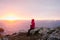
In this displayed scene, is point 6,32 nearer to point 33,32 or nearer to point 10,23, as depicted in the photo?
point 10,23

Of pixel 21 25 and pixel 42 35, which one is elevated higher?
pixel 21 25

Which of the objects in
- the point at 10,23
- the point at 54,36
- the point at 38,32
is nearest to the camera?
the point at 54,36

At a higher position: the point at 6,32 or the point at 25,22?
the point at 25,22

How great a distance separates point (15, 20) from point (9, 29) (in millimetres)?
647

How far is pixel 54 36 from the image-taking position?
5.39 metres

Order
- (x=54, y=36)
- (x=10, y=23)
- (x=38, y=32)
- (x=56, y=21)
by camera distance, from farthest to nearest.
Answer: (x=10, y=23) → (x=56, y=21) → (x=38, y=32) → (x=54, y=36)

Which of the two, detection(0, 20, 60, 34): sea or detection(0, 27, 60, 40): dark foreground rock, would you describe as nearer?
detection(0, 27, 60, 40): dark foreground rock

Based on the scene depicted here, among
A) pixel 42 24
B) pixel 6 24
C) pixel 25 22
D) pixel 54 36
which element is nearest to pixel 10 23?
pixel 6 24

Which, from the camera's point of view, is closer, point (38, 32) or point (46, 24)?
point (38, 32)

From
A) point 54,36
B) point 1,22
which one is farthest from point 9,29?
point 54,36

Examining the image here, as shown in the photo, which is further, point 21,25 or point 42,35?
point 21,25

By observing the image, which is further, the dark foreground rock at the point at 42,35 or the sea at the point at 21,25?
the sea at the point at 21,25

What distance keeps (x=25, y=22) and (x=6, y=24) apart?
1.20 meters

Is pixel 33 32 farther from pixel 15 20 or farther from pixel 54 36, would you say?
pixel 15 20
